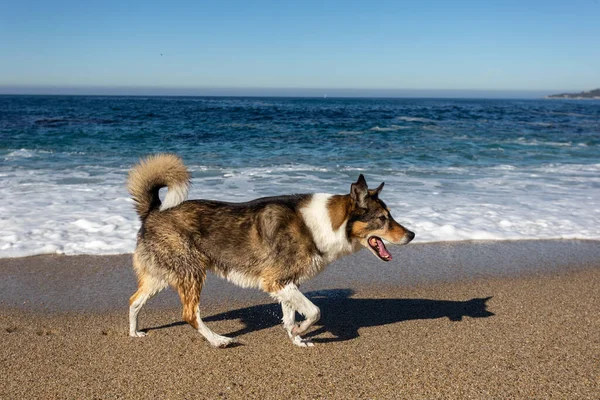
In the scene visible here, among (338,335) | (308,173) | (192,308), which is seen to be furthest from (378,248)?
(308,173)

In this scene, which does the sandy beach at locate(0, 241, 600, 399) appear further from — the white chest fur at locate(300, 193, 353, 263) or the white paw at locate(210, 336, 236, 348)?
the white chest fur at locate(300, 193, 353, 263)

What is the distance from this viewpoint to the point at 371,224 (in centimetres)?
512

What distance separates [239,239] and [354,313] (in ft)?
5.26

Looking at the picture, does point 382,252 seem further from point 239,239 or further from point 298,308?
point 239,239

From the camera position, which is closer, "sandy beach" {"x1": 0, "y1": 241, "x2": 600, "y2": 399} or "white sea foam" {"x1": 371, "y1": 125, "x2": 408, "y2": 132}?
"sandy beach" {"x1": 0, "y1": 241, "x2": 600, "y2": 399}

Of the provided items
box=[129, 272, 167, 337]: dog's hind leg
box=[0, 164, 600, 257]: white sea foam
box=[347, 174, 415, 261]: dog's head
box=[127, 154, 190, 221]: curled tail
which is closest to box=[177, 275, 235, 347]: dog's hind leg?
box=[129, 272, 167, 337]: dog's hind leg

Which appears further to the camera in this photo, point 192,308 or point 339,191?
point 339,191

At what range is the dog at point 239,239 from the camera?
4.92 m

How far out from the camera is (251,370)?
4.47 m

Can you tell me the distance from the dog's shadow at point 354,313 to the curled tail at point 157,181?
1.22 m

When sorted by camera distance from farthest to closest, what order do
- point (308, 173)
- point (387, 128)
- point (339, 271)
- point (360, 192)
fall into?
point (387, 128), point (308, 173), point (339, 271), point (360, 192)

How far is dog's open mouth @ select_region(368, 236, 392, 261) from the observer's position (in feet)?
17.0

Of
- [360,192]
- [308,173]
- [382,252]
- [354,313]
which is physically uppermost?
[360,192]

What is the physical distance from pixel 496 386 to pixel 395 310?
6.07 feet
